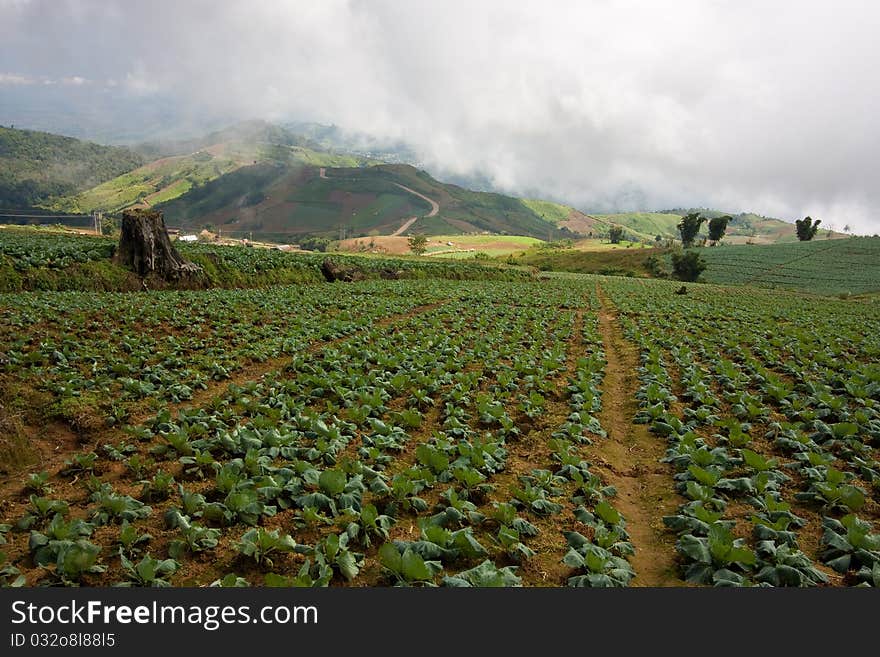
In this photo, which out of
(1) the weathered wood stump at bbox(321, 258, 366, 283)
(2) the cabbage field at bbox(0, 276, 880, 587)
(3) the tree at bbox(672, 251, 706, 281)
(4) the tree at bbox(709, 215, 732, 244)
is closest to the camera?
(2) the cabbage field at bbox(0, 276, 880, 587)

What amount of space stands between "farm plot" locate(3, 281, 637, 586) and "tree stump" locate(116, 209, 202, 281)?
2194cm

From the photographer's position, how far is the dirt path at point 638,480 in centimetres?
639

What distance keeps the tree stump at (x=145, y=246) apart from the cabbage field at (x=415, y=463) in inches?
589

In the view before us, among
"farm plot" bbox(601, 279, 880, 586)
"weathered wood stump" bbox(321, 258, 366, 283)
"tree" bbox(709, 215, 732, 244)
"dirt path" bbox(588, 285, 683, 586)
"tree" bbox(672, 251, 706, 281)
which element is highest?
"tree" bbox(709, 215, 732, 244)

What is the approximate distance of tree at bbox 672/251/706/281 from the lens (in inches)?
3944

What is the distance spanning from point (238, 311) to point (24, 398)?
13369mm

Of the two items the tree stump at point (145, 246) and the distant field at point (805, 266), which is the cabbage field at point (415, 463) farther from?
the distant field at point (805, 266)

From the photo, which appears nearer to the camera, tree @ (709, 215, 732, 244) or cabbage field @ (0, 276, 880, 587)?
cabbage field @ (0, 276, 880, 587)

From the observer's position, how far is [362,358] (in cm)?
1597

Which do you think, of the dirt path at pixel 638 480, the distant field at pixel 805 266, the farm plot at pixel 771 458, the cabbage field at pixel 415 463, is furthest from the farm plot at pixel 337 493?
the distant field at pixel 805 266

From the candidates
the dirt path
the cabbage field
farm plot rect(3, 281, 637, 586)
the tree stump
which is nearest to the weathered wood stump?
the tree stump

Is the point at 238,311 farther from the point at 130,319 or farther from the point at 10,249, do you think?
the point at 10,249

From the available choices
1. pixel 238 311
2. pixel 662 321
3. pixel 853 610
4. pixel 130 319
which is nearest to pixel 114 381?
pixel 130 319

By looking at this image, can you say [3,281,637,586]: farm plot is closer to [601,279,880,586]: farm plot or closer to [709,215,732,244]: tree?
[601,279,880,586]: farm plot
